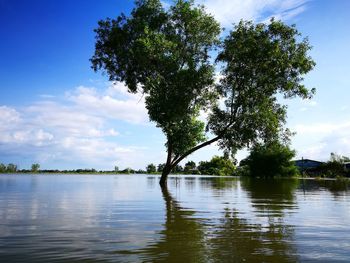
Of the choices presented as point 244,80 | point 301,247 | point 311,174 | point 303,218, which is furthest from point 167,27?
point 311,174

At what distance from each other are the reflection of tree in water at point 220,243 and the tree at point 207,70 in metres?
28.2

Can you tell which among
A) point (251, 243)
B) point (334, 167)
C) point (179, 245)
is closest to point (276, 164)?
point (334, 167)

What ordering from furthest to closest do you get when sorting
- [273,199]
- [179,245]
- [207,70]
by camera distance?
[207,70], [273,199], [179,245]

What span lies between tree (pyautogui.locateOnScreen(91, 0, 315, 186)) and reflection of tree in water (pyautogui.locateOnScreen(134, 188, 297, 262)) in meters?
28.2

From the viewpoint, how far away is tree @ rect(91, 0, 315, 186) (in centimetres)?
4094

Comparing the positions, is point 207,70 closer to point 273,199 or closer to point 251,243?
point 273,199

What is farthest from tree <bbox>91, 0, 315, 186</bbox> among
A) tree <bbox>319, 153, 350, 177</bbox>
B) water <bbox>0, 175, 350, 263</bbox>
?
tree <bbox>319, 153, 350, 177</bbox>

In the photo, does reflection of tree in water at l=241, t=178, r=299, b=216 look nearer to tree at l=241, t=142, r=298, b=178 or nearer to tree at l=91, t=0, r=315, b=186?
tree at l=91, t=0, r=315, b=186

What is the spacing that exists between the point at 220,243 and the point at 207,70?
35272 mm

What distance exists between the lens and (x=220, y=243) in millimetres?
10055

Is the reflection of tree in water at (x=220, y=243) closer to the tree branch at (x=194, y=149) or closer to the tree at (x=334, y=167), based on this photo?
the tree branch at (x=194, y=149)

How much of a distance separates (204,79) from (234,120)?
22.0 ft

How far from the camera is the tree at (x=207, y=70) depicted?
40.9m

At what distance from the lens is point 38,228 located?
12617 millimetres
